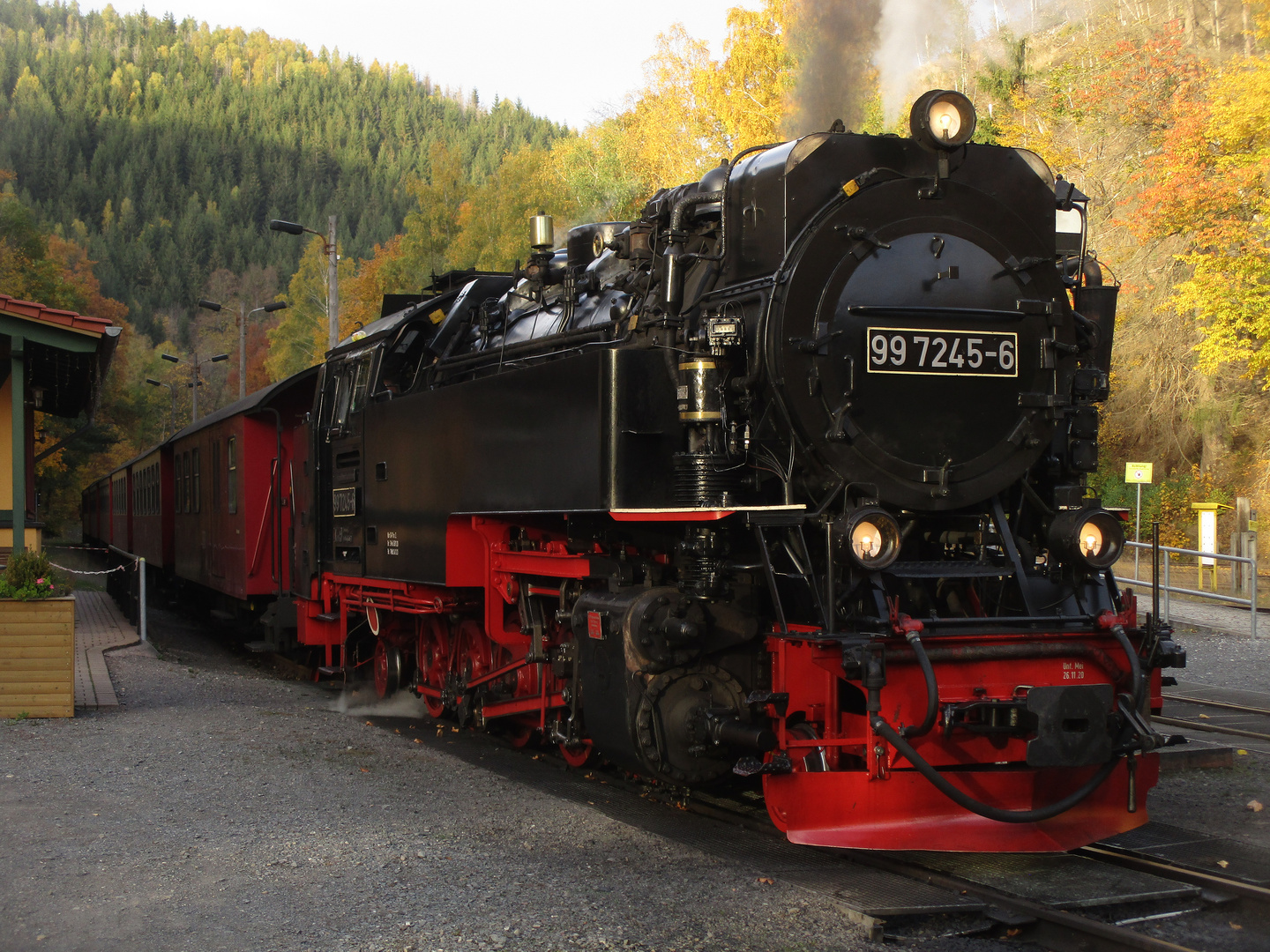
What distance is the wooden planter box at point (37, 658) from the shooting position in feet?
28.6

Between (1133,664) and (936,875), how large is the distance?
1.26m

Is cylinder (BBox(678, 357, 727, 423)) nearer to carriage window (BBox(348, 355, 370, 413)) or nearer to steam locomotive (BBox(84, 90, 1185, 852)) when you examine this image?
steam locomotive (BBox(84, 90, 1185, 852))

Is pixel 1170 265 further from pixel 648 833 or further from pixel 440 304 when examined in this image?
pixel 648 833

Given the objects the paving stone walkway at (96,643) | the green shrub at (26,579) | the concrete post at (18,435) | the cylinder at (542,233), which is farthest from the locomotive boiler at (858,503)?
the concrete post at (18,435)

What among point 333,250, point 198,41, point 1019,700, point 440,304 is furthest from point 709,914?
point 198,41

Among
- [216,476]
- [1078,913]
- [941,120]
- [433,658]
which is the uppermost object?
[941,120]

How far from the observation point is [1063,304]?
5.64 m

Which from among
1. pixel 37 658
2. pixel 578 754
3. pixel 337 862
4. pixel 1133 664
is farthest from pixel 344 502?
pixel 1133 664

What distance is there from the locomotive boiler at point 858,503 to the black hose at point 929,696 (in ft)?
0.04

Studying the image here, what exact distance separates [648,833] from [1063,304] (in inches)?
128

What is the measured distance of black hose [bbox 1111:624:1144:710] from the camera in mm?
4922

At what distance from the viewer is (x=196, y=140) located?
116 metres

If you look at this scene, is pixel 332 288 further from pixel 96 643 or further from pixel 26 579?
pixel 26 579

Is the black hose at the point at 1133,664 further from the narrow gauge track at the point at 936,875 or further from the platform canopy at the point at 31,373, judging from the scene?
the platform canopy at the point at 31,373
